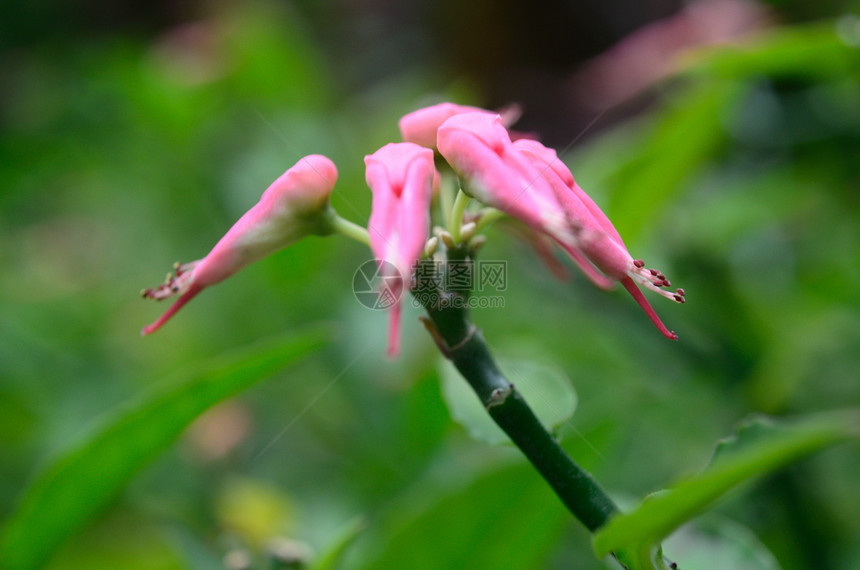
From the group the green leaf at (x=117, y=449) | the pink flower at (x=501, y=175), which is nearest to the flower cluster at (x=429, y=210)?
the pink flower at (x=501, y=175)

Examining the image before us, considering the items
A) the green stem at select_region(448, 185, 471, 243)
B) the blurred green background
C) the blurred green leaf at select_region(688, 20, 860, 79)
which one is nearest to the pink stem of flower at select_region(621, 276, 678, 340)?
the green stem at select_region(448, 185, 471, 243)

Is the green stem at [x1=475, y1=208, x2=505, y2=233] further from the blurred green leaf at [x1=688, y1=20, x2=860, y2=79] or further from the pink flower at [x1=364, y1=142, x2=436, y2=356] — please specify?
the blurred green leaf at [x1=688, y1=20, x2=860, y2=79]

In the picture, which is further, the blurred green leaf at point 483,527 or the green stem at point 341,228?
the blurred green leaf at point 483,527

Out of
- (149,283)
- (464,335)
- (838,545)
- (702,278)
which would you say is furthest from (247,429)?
(464,335)

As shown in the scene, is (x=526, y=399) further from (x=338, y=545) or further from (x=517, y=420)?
(x=338, y=545)

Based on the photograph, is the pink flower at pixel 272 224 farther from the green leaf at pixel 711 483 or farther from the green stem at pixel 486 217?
the green leaf at pixel 711 483

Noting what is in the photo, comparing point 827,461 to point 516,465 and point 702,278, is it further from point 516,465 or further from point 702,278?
point 516,465
